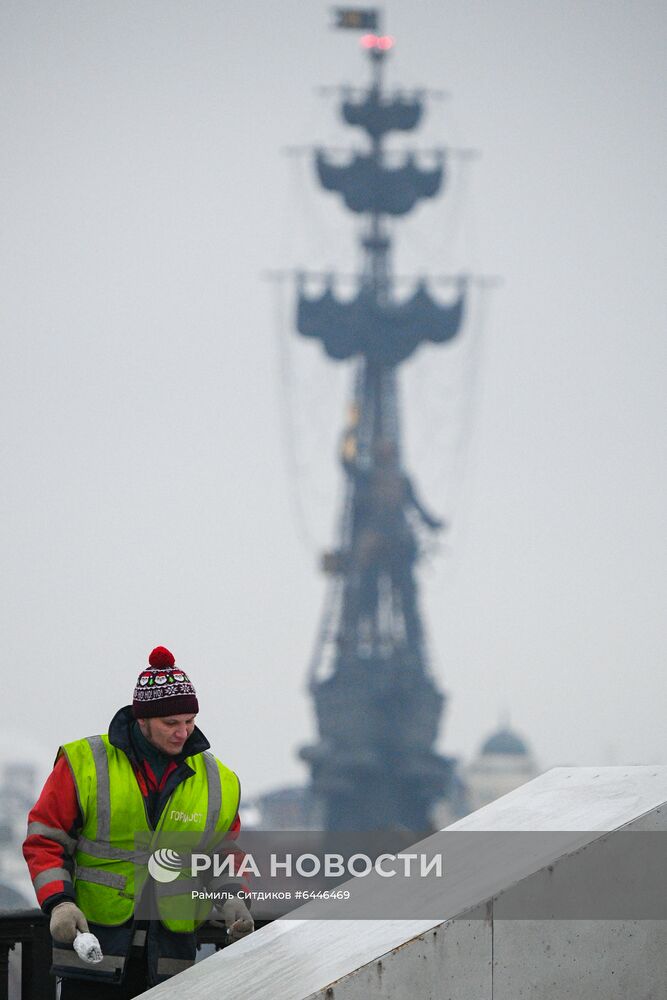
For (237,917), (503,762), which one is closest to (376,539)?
(503,762)

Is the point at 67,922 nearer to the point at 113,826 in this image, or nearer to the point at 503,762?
the point at 113,826

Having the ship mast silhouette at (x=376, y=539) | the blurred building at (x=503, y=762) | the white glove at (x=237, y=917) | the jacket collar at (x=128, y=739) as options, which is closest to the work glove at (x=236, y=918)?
the white glove at (x=237, y=917)

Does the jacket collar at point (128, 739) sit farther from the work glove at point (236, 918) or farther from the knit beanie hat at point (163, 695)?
the work glove at point (236, 918)

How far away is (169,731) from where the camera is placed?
13.1 feet

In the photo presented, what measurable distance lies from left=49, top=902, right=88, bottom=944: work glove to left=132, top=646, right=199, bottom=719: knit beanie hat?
479 mm

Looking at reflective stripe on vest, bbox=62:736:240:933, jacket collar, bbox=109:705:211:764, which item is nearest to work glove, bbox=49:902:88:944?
reflective stripe on vest, bbox=62:736:240:933

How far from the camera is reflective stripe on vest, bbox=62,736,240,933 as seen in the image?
3984 millimetres

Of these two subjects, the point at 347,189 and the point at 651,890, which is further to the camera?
the point at 347,189

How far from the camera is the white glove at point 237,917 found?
410 cm

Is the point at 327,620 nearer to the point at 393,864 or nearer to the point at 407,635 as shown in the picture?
the point at 407,635

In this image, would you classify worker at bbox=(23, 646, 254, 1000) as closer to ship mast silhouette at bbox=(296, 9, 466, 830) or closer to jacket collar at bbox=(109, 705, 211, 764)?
jacket collar at bbox=(109, 705, 211, 764)

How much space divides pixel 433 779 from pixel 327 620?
10.4 meters

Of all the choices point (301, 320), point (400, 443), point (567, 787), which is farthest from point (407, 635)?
point (567, 787)

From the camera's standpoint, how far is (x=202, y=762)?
4.14 m
